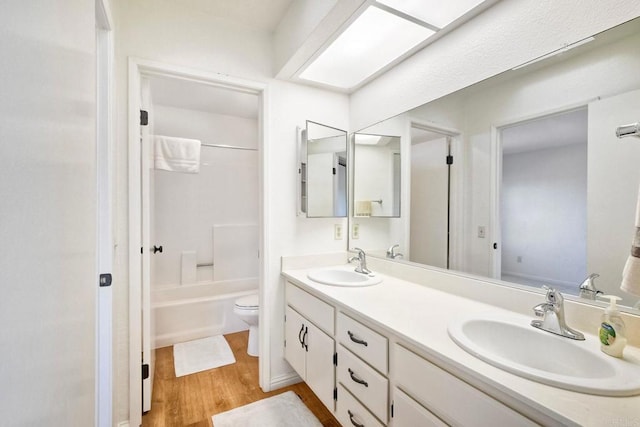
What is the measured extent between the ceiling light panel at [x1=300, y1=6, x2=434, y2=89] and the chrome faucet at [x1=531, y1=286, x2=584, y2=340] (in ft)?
4.45

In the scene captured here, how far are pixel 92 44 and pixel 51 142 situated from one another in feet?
1.63

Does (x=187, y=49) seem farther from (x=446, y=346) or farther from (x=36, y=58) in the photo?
(x=446, y=346)

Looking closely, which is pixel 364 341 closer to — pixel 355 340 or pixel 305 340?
pixel 355 340

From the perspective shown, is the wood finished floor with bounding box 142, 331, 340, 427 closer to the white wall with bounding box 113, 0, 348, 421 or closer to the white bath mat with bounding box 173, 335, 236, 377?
the white bath mat with bounding box 173, 335, 236, 377

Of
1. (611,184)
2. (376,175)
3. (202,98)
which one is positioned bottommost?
(611,184)

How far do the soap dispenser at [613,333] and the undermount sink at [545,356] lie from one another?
23 millimetres

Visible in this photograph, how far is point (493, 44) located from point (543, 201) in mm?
739

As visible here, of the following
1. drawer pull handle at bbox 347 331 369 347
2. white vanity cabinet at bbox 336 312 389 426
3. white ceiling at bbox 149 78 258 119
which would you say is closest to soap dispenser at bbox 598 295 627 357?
white vanity cabinet at bbox 336 312 389 426

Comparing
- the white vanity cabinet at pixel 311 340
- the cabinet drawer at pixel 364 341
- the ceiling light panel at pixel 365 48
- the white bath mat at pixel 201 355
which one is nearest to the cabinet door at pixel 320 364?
the white vanity cabinet at pixel 311 340

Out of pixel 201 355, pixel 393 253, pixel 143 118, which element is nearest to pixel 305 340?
pixel 393 253

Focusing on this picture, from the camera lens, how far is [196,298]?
9.25 ft

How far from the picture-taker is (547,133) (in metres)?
1.11

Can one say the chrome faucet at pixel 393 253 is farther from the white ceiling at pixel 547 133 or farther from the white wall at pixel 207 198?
the white wall at pixel 207 198

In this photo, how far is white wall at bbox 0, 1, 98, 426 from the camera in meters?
0.42
